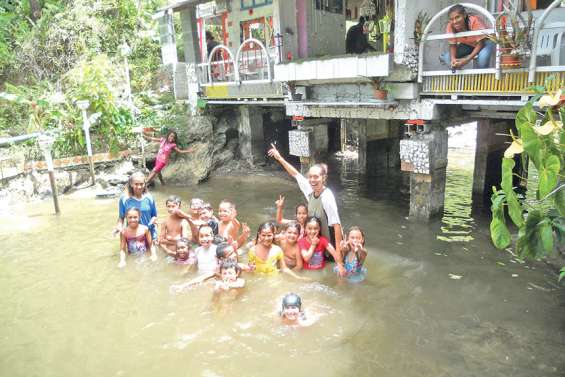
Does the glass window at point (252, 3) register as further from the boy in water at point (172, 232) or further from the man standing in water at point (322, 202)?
the man standing in water at point (322, 202)

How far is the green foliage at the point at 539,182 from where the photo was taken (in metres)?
3.30

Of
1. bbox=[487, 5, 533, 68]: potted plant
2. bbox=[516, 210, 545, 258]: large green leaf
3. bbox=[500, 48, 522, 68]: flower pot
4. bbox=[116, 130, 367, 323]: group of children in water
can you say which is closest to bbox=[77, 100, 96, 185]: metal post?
bbox=[116, 130, 367, 323]: group of children in water

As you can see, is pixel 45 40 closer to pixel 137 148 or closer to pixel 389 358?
pixel 137 148

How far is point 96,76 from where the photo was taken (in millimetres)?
13547

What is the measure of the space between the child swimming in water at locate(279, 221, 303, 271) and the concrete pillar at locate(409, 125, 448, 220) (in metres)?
3.16

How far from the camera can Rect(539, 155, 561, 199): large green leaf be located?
3191 mm

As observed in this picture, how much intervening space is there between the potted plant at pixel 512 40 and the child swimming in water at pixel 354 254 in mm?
3398

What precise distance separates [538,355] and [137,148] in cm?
1249

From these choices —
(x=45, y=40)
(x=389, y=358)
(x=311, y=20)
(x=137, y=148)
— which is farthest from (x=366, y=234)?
(x=45, y=40)

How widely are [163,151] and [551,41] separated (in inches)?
394

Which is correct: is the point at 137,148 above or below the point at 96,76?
below

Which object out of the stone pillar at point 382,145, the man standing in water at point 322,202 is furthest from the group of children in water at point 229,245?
the stone pillar at point 382,145

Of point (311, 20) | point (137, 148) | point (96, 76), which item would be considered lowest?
point (137, 148)

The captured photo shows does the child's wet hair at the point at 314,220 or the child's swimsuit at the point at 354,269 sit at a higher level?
the child's wet hair at the point at 314,220
